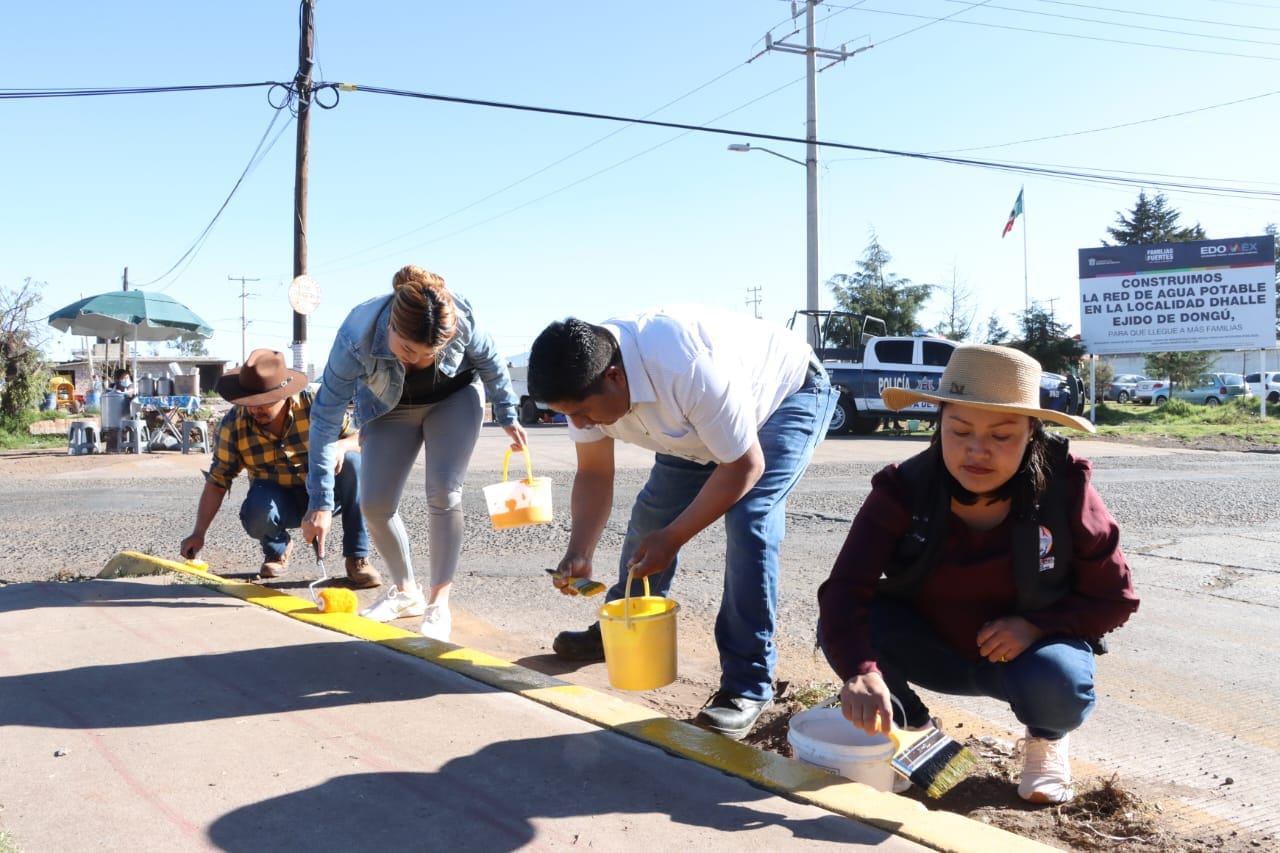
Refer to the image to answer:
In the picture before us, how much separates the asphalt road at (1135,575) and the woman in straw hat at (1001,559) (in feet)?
1.94

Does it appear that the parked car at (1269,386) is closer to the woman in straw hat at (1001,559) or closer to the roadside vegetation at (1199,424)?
the roadside vegetation at (1199,424)

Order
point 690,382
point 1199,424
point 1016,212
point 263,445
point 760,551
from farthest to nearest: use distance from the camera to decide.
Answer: point 1016,212
point 1199,424
point 263,445
point 760,551
point 690,382

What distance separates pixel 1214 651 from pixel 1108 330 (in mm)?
24255

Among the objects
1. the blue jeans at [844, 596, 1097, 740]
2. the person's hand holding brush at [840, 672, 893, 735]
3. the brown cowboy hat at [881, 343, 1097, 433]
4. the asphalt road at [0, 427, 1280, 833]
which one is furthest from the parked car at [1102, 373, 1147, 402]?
the person's hand holding brush at [840, 672, 893, 735]

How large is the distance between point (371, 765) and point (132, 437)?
16121mm

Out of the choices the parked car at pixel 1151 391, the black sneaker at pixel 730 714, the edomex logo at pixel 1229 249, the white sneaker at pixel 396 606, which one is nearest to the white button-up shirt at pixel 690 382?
the black sneaker at pixel 730 714

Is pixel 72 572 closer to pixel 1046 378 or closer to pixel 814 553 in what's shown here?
pixel 814 553

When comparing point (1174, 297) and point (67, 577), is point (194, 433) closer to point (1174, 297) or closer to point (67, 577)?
point (67, 577)

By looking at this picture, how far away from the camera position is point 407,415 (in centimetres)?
435

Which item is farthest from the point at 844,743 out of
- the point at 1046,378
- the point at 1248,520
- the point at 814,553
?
the point at 1046,378

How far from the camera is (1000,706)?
354cm

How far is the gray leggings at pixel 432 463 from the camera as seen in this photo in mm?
4250

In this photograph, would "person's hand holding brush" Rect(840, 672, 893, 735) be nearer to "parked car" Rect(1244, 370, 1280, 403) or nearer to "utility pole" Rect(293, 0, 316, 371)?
"utility pole" Rect(293, 0, 316, 371)

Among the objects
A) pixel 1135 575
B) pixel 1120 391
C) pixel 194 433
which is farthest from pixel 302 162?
pixel 1120 391
